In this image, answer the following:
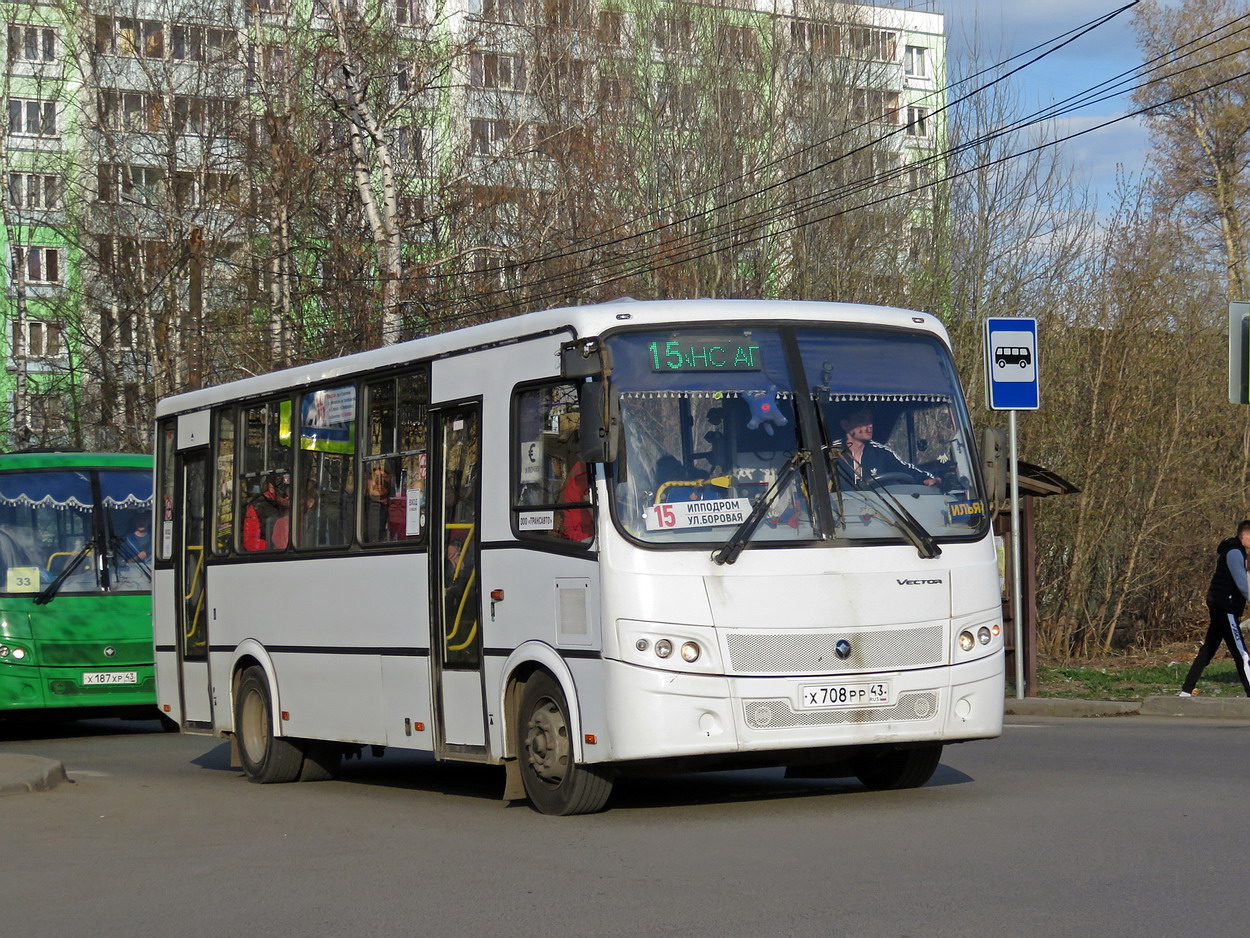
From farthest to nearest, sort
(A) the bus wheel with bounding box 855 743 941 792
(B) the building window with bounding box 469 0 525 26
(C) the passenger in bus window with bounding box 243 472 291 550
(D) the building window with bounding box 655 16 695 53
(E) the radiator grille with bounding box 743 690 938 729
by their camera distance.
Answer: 1. (B) the building window with bounding box 469 0 525 26
2. (D) the building window with bounding box 655 16 695 53
3. (C) the passenger in bus window with bounding box 243 472 291 550
4. (A) the bus wheel with bounding box 855 743 941 792
5. (E) the radiator grille with bounding box 743 690 938 729

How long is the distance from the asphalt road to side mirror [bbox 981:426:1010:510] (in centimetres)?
173

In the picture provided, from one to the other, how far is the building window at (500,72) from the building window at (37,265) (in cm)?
1195

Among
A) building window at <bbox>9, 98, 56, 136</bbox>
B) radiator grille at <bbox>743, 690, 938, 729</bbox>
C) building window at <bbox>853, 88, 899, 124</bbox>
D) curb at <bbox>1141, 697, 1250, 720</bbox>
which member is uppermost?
building window at <bbox>9, 98, 56, 136</bbox>

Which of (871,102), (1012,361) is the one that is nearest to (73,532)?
(1012,361)

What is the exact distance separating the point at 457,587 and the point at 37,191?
37320 millimetres

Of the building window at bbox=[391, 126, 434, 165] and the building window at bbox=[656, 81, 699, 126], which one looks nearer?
the building window at bbox=[656, 81, 699, 126]

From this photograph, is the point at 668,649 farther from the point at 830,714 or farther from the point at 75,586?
the point at 75,586

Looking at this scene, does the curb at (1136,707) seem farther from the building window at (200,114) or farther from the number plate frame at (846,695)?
the building window at (200,114)

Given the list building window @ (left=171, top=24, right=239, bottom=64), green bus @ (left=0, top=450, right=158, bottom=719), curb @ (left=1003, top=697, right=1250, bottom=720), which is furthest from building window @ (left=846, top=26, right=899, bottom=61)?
curb @ (left=1003, top=697, right=1250, bottom=720)

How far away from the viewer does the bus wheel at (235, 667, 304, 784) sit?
14.3 m

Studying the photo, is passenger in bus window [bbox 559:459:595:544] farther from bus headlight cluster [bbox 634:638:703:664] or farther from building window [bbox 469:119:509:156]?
building window [bbox 469:119:509:156]

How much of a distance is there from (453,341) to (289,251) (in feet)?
79.6

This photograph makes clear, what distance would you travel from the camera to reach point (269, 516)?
14469mm

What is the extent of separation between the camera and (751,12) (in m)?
39.6
